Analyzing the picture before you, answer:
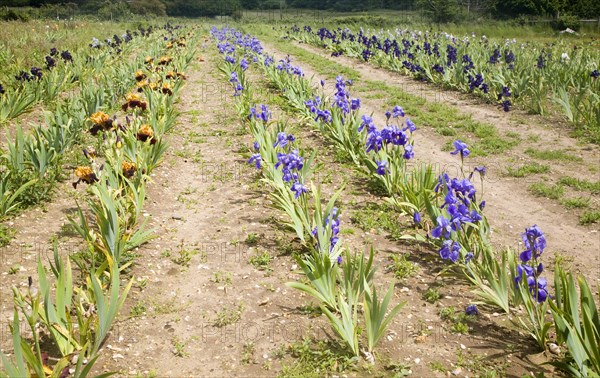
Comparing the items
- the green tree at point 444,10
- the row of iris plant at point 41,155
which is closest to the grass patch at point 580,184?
the row of iris plant at point 41,155

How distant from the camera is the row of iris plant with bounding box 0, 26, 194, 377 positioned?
2.41 metres

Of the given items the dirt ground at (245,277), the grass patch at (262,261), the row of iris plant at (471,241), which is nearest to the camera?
the row of iris plant at (471,241)

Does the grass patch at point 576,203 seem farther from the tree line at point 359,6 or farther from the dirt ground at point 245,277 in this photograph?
the tree line at point 359,6

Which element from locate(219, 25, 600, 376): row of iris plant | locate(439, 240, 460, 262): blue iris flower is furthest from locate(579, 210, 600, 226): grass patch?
locate(439, 240, 460, 262): blue iris flower

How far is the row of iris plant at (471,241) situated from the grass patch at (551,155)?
2.34 m

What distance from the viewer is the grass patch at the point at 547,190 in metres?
5.34

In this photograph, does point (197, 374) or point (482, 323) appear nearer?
point (197, 374)

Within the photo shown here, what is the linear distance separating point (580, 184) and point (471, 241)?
2.60 meters

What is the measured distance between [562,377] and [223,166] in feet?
14.4

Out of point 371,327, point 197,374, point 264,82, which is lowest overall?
point 197,374

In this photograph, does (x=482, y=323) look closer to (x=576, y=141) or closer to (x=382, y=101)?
(x=576, y=141)

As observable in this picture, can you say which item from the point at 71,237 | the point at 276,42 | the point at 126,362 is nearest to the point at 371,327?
the point at 126,362

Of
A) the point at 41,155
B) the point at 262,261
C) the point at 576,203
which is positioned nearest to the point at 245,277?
the point at 262,261

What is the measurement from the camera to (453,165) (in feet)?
20.1
